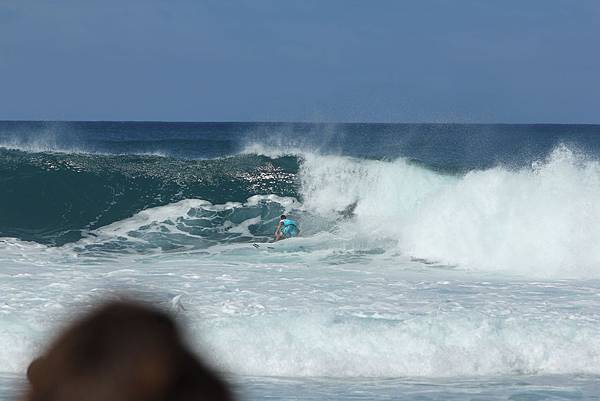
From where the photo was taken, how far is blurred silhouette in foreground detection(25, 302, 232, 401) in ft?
2.13

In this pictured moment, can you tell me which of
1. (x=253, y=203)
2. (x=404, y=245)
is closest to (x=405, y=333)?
(x=404, y=245)

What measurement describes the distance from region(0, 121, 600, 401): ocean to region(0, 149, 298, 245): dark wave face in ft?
0.21

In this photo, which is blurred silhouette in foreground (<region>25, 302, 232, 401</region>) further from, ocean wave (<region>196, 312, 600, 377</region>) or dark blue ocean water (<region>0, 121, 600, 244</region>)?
dark blue ocean water (<region>0, 121, 600, 244</region>)

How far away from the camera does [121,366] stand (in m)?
0.65

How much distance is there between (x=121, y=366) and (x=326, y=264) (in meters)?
14.3

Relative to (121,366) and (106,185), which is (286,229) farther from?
(121,366)

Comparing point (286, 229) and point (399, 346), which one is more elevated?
point (286, 229)

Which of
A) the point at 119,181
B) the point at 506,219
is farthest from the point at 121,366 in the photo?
the point at 119,181

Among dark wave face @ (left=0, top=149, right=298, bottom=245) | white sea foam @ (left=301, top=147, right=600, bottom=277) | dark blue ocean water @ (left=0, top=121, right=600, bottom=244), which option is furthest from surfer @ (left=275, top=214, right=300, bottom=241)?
dark blue ocean water @ (left=0, top=121, right=600, bottom=244)

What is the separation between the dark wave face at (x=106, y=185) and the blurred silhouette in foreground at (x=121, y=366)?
1839cm

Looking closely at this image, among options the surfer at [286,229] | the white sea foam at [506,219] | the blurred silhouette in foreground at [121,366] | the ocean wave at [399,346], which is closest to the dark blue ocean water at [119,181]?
the white sea foam at [506,219]

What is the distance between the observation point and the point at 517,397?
25.1 ft

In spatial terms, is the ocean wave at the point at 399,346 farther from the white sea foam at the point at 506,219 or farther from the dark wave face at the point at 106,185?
the dark wave face at the point at 106,185

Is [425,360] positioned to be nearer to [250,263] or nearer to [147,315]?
[250,263]
